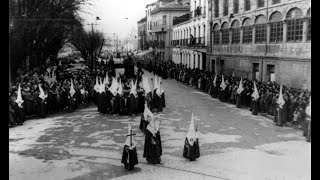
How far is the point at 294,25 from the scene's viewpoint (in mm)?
20750

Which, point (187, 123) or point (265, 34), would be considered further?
point (265, 34)

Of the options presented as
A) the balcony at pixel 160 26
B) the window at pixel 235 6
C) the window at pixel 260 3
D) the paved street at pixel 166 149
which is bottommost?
the paved street at pixel 166 149

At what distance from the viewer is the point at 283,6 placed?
22000mm

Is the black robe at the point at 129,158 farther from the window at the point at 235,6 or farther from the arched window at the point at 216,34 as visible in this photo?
the arched window at the point at 216,34

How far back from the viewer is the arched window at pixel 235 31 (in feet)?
97.0

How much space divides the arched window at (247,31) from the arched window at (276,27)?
3.36 m

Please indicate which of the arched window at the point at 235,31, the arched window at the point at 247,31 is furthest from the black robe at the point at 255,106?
the arched window at the point at 235,31

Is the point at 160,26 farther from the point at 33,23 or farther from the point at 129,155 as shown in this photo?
the point at 129,155

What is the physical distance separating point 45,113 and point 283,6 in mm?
15735

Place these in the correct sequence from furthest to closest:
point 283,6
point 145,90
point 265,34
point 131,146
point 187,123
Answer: point 265,34 → point 283,6 → point 145,90 → point 187,123 → point 131,146

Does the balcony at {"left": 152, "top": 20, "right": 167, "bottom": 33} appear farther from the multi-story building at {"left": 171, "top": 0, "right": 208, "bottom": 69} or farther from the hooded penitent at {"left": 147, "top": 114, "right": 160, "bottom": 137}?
the hooded penitent at {"left": 147, "top": 114, "right": 160, "bottom": 137}

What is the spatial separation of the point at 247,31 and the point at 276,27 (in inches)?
186
